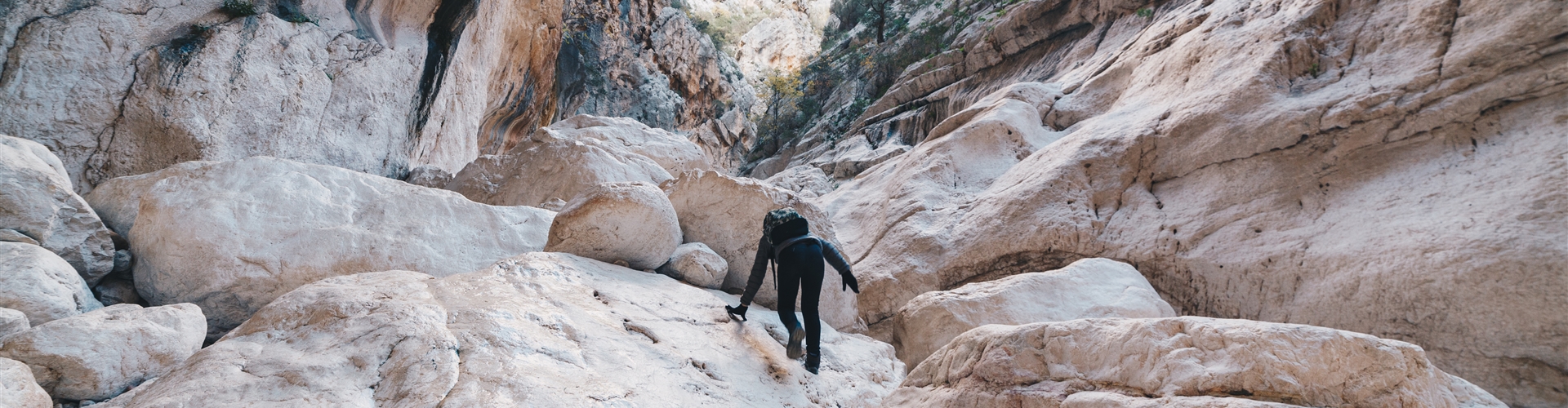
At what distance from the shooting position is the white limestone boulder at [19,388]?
2.25 m

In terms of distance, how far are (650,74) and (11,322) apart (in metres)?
17.8

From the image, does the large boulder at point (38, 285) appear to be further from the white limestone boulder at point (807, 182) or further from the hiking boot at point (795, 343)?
the white limestone boulder at point (807, 182)

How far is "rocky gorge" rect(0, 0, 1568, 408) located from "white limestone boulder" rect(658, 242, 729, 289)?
0.03m

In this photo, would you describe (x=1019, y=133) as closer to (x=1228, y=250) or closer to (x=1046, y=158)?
(x=1046, y=158)

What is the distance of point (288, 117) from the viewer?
6.54 m

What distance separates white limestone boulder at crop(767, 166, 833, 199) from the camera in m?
12.9

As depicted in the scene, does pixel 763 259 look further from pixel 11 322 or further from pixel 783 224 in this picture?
pixel 11 322

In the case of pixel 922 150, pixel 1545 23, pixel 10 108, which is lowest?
pixel 922 150

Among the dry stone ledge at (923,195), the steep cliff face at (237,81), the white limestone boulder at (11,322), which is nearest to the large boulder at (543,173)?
the steep cliff face at (237,81)

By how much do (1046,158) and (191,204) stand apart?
754cm

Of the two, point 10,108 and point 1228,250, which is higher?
point 10,108

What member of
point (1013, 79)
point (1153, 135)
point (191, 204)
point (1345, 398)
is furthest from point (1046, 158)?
point (1013, 79)

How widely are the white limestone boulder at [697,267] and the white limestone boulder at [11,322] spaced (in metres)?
3.43

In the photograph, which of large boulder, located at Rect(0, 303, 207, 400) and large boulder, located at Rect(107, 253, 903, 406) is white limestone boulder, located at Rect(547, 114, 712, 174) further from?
large boulder, located at Rect(0, 303, 207, 400)
